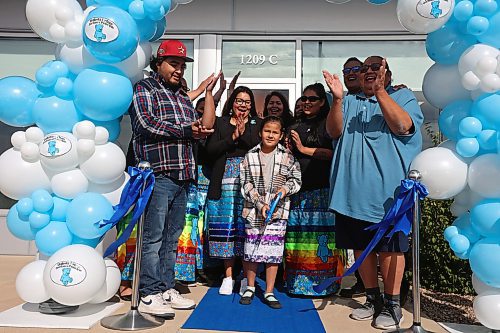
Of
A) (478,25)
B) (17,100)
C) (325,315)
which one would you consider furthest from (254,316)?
(478,25)

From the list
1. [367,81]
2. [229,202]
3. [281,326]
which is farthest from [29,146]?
[367,81]

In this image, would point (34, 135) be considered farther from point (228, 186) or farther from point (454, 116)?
point (454, 116)

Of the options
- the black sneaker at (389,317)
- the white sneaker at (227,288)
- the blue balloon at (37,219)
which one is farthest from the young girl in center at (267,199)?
the blue balloon at (37,219)

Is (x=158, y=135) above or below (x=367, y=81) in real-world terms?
below

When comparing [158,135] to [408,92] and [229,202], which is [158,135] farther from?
[408,92]

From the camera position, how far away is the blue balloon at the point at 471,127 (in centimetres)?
247

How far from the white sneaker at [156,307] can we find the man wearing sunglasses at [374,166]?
126 centimetres

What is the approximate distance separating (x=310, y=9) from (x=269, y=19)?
0.59 m

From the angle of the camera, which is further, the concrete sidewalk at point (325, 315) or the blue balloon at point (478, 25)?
the concrete sidewalk at point (325, 315)

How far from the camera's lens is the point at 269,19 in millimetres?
6086

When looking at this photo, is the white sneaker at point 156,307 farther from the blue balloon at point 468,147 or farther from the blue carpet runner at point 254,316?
the blue balloon at point 468,147

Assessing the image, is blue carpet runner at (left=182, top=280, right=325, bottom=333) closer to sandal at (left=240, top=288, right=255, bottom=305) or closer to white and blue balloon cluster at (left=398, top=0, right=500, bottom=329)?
sandal at (left=240, top=288, right=255, bottom=305)

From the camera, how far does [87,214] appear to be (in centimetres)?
269

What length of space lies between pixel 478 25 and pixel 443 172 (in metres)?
0.86
